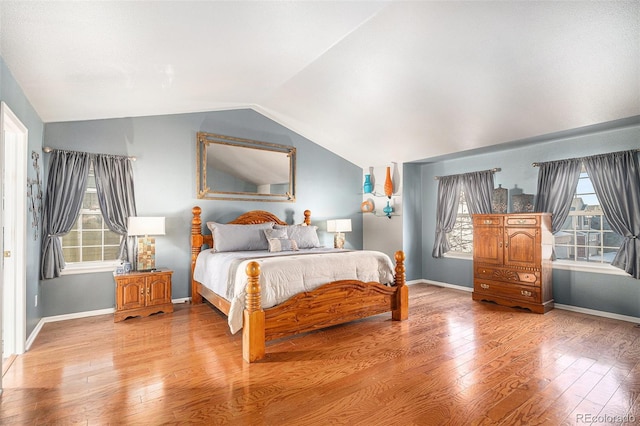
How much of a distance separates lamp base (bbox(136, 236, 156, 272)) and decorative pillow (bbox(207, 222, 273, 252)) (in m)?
0.78

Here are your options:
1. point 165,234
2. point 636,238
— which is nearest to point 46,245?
point 165,234

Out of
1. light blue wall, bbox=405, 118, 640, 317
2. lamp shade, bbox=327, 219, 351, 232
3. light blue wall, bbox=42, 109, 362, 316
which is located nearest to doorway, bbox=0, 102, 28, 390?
light blue wall, bbox=42, 109, 362, 316

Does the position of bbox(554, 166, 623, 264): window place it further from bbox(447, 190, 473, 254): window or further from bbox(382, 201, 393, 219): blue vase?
bbox(382, 201, 393, 219): blue vase

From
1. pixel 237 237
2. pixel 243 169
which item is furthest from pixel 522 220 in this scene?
pixel 243 169

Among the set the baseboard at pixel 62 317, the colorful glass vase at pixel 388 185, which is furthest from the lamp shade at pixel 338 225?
the baseboard at pixel 62 317

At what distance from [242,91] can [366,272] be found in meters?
2.75

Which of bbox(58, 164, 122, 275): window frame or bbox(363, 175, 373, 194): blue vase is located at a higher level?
bbox(363, 175, 373, 194): blue vase

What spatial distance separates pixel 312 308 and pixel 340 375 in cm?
82

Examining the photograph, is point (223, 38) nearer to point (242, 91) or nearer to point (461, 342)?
point (242, 91)

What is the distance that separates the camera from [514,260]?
443cm

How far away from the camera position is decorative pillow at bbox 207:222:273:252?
445cm

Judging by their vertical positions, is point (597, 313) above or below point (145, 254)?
below

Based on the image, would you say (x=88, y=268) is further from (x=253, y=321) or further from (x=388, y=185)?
(x=388, y=185)

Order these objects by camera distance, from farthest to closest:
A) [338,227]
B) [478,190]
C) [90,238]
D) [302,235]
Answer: [338,227]
[478,190]
[302,235]
[90,238]
